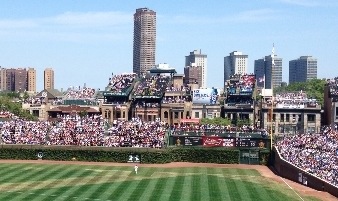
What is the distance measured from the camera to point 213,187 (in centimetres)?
4969

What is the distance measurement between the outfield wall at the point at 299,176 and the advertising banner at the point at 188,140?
9748 millimetres

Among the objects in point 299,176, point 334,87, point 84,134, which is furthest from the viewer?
point 334,87

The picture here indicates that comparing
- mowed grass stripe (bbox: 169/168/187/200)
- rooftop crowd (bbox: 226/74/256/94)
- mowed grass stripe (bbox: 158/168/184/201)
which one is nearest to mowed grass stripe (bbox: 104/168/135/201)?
mowed grass stripe (bbox: 158/168/184/201)

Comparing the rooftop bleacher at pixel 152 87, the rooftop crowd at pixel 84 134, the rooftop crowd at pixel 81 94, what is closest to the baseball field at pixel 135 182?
the rooftop crowd at pixel 84 134

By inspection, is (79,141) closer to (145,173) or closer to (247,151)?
(145,173)

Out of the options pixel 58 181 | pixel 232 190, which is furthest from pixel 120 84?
pixel 232 190

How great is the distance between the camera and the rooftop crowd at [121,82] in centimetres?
11462

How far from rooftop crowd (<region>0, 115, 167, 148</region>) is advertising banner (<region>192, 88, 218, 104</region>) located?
3841 cm

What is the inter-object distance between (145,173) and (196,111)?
185ft

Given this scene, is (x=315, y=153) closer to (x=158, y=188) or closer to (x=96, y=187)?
(x=158, y=188)

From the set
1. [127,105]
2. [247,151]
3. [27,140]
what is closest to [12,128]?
[27,140]

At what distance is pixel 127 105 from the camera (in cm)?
11125

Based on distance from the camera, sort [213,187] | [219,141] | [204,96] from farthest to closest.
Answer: [204,96], [219,141], [213,187]

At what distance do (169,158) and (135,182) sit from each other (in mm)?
16311
